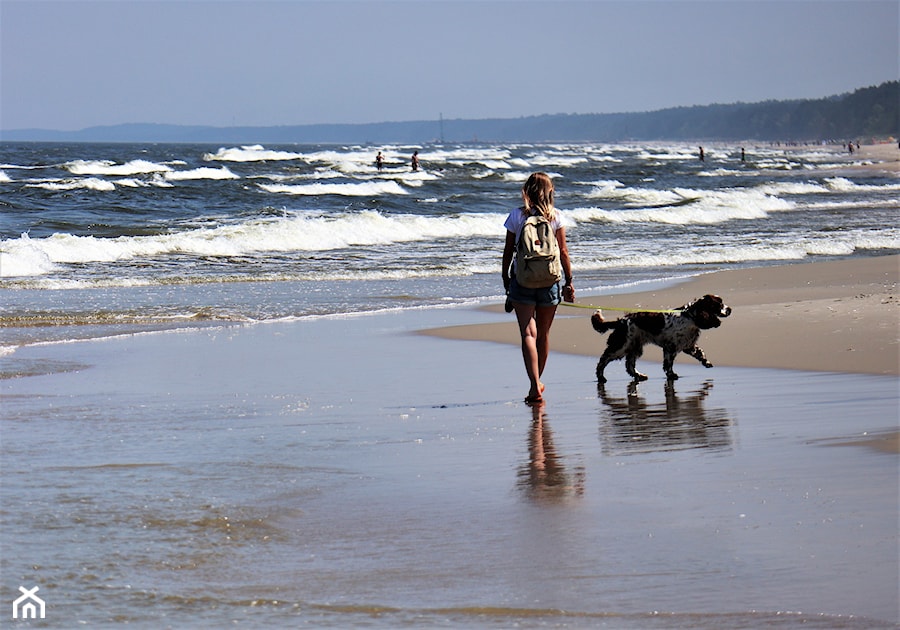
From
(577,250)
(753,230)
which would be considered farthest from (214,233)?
(753,230)

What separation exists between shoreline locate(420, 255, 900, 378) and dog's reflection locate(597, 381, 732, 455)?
3.63ft

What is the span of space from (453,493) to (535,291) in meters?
2.57

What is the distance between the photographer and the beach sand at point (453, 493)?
11.6 feet

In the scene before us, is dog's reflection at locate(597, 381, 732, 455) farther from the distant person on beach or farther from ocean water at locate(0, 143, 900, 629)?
the distant person on beach

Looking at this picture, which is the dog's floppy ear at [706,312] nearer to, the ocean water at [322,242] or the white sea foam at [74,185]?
the ocean water at [322,242]

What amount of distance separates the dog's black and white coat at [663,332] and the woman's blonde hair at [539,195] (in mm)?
1177

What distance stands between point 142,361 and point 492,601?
577 centimetres

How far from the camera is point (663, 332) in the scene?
7.85 m

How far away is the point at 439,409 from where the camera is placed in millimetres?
6746

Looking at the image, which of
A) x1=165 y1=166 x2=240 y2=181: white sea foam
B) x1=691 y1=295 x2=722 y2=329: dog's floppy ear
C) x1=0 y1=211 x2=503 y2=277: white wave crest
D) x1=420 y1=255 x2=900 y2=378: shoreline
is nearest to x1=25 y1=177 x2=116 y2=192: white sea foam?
x1=165 y1=166 x2=240 y2=181: white sea foam

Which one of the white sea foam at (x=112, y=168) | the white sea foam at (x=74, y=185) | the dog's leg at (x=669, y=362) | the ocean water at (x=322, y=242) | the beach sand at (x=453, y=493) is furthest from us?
the white sea foam at (x=112, y=168)

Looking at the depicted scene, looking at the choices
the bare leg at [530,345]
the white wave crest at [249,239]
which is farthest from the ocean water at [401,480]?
the white wave crest at [249,239]

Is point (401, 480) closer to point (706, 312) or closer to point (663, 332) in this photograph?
point (663, 332)

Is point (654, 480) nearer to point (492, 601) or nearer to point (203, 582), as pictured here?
point (492, 601)
